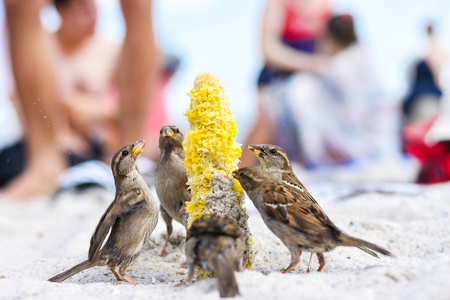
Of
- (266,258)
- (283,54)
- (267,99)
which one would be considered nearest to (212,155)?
(266,258)

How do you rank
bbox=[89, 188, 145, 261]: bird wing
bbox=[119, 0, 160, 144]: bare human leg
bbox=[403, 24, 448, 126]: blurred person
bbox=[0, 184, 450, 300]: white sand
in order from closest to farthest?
bbox=[0, 184, 450, 300]: white sand → bbox=[89, 188, 145, 261]: bird wing → bbox=[119, 0, 160, 144]: bare human leg → bbox=[403, 24, 448, 126]: blurred person

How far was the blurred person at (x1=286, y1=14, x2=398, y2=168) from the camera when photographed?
9406mm

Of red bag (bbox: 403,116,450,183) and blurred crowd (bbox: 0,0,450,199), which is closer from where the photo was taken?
red bag (bbox: 403,116,450,183)

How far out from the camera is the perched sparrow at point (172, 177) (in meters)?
2.99

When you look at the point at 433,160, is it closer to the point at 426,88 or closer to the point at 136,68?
the point at 136,68

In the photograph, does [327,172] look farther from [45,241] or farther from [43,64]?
[45,241]

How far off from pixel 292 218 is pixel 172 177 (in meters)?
0.92

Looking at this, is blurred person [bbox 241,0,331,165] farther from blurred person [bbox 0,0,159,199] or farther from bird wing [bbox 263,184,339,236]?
bird wing [bbox 263,184,339,236]

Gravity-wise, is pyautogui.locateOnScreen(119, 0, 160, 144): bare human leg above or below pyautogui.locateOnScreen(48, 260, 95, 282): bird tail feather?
above

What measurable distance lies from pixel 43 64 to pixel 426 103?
7.65 m

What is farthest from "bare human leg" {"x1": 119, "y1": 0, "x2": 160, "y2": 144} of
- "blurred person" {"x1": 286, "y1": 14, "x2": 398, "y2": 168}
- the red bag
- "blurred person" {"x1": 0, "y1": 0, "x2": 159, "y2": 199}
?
the red bag

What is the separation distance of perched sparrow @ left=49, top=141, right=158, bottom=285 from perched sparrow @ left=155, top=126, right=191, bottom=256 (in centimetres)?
31

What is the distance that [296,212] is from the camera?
7.94 feet

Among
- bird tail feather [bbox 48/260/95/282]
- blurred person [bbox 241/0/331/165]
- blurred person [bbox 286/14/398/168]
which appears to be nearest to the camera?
bird tail feather [bbox 48/260/95/282]
